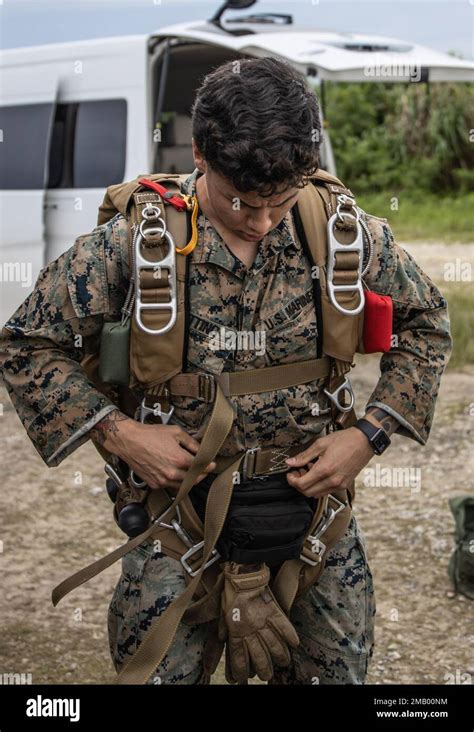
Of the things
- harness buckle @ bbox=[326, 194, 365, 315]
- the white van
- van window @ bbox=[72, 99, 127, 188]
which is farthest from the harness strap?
van window @ bbox=[72, 99, 127, 188]

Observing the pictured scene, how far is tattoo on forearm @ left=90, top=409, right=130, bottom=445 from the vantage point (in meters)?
2.34

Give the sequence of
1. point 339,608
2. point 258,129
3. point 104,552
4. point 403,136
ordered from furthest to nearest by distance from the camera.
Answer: point 403,136
point 104,552
point 339,608
point 258,129

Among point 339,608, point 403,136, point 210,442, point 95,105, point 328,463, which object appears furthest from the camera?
point 403,136

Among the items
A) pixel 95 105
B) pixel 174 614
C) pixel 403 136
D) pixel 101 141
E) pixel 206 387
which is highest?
pixel 95 105

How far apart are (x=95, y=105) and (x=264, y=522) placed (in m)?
5.89

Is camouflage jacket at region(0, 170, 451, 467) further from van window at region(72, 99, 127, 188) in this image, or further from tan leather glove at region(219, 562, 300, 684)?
van window at region(72, 99, 127, 188)

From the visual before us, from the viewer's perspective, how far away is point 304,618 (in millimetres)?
2508

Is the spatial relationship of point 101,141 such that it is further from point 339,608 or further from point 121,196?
point 339,608

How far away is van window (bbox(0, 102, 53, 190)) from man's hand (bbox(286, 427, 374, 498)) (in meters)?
5.94

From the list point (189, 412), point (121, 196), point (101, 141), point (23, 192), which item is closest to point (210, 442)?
point (189, 412)

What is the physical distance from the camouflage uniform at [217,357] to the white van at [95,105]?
16.5 ft

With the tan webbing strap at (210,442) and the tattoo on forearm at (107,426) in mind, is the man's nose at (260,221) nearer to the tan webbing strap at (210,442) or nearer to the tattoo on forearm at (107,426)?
the tan webbing strap at (210,442)

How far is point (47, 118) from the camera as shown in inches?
309
